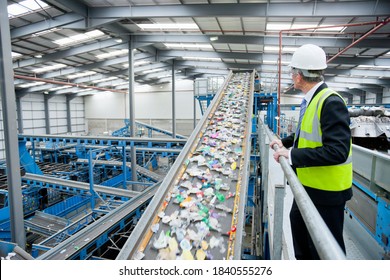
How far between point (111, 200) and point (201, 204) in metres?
6.23

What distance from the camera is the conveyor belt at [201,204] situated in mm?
2021

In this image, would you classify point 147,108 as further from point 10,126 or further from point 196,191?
point 196,191

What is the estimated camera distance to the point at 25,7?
7.20 metres

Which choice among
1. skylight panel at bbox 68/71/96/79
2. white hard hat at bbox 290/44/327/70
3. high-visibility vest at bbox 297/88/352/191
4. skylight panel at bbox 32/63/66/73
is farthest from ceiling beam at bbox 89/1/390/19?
skylight panel at bbox 68/71/96/79

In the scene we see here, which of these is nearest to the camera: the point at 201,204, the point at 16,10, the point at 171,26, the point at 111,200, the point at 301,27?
the point at 201,204

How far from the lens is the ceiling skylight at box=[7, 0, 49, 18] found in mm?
6969

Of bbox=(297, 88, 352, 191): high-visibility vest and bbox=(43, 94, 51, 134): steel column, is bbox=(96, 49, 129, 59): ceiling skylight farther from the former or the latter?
bbox=(297, 88, 352, 191): high-visibility vest

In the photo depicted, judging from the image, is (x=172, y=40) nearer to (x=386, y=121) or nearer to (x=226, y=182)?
(x=386, y=121)

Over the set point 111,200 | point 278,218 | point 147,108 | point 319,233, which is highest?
point 147,108

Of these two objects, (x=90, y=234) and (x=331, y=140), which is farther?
(x=90, y=234)

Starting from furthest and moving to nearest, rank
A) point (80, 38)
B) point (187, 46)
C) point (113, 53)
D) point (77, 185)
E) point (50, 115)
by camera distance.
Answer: point (50, 115) < point (113, 53) < point (187, 46) < point (80, 38) < point (77, 185)

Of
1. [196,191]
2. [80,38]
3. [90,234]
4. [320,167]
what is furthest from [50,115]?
[320,167]

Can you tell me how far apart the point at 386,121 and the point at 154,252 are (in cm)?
497
